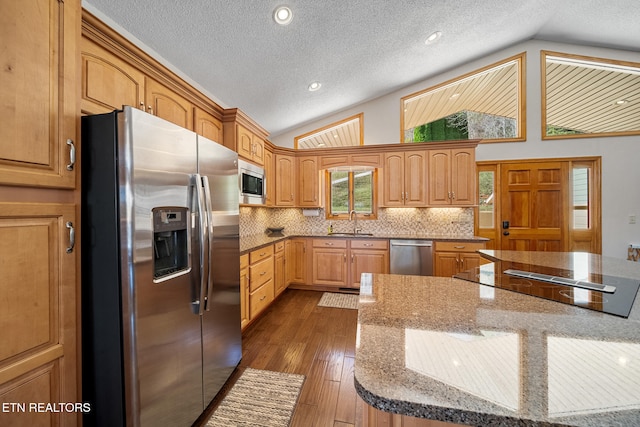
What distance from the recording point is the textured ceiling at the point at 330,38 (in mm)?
2047

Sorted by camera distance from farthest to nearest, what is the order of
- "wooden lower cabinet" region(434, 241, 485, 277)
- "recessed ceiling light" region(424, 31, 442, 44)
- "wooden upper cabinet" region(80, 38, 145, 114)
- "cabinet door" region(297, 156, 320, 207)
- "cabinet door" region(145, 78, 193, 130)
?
1. "cabinet door" region(297, 156, 320, 207)
2. "wooden lower cabinet" region(434, 241, 485, 277)
3. "recessed ceiling light" region(424, 31, 442, 44)
4. "cabinet door" region(145, 78, 193, 130)
5. "wooden upper cabinet" region(80, 38, 145, 114)

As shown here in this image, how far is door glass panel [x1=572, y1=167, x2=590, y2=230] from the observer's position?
3941mm

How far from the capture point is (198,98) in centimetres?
236

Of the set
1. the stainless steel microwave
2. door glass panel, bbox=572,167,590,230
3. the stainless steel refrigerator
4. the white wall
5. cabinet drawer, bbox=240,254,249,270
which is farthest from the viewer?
door glass panel, bbox=572,167,590,230

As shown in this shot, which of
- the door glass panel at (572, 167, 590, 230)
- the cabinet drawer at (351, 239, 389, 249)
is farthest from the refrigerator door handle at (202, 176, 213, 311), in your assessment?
the door glass panel at (572, 167, 590, 230)

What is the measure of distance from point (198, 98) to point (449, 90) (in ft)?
13.2

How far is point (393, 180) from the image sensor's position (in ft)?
13.4

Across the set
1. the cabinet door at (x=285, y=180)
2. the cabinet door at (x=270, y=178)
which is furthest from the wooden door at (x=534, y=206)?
the cabinet door at (x=270, y=178)

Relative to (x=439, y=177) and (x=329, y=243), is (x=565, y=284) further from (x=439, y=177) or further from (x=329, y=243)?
(x=329, y=243)

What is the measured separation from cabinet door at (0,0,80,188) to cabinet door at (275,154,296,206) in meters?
3.01

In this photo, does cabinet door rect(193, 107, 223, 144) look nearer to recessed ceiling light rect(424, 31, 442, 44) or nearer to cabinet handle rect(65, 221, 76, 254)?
cabinet handle rect(65, 221, 76, 254)

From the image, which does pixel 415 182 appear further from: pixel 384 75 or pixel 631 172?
pixel 631 172

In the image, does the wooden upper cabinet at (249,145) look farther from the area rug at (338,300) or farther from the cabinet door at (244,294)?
the area rug at (338,300)

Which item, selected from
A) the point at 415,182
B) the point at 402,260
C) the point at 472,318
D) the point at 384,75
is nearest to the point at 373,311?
the point at 472,318
